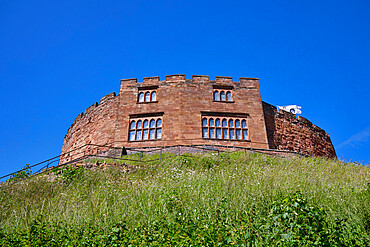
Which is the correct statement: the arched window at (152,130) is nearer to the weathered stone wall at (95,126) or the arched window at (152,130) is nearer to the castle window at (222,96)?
the weathered stone wall at (95,126)

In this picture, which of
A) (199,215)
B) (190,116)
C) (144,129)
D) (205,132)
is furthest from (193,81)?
(199,215)

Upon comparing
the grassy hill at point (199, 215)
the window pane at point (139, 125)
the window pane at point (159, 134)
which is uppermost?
the window pane at point (139, 125)

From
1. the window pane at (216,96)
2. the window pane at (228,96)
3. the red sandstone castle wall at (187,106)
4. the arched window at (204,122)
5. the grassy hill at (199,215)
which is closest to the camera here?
the grassy hill at (199,215)

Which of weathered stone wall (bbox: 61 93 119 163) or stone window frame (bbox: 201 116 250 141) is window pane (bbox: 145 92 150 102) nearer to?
weathered stone wall (bbox: 61 93 119 163)

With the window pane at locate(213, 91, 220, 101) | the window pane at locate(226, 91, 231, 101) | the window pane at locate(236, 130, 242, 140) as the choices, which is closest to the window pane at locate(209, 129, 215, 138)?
the window pane at locate(236, 130, 242, 140)

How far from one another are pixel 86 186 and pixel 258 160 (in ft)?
26.1

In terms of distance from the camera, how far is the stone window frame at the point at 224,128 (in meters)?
19.7

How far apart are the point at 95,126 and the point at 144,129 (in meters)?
4.80

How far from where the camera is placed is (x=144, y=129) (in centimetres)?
1997

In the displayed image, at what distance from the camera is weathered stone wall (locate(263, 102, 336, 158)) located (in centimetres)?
2148

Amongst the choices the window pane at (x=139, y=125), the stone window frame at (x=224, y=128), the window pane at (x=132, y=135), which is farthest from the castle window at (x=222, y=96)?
the window pane at (x=132, y=135)

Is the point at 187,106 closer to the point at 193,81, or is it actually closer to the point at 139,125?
the point at 193,81

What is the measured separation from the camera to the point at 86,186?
10.5 metres

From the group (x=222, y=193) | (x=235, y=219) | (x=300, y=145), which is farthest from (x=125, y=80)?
(x=235, y=219)
